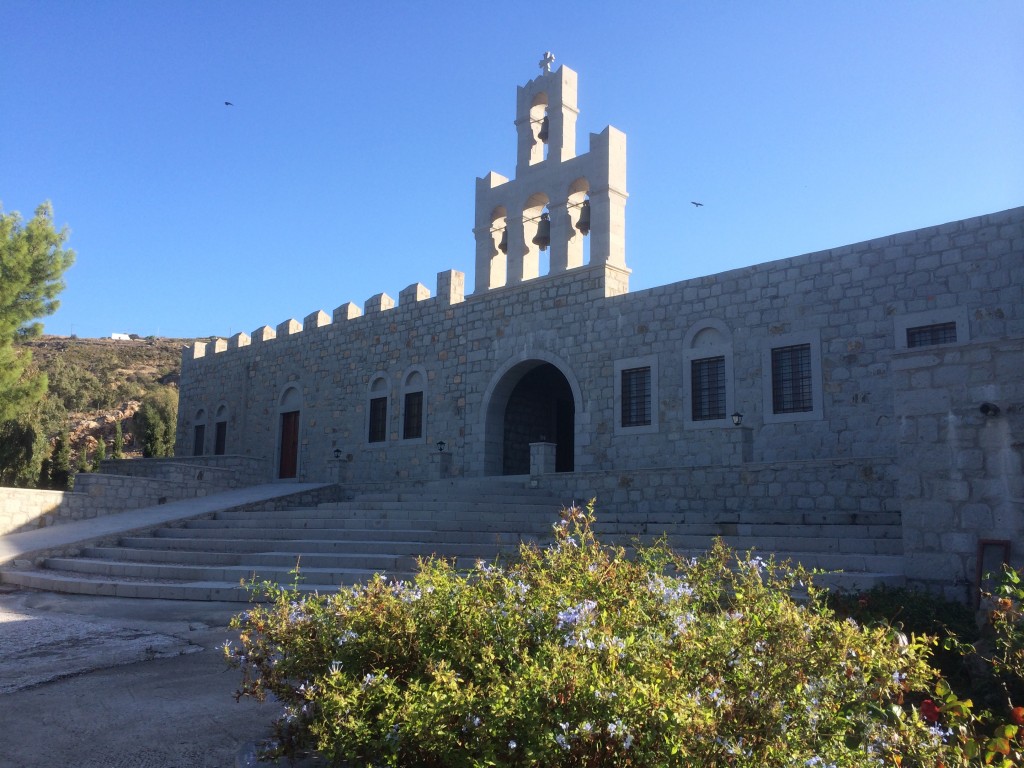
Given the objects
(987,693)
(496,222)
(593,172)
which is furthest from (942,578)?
(496,222)

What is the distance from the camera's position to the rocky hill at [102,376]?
136ft

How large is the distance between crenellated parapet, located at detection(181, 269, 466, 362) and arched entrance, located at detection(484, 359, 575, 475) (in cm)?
238

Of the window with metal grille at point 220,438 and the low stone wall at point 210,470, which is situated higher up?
the window with metal grille at point 220,438

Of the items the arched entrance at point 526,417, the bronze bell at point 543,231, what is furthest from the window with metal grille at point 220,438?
the bronze bell at point 543,231

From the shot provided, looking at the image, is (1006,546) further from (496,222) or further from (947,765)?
(496,222)

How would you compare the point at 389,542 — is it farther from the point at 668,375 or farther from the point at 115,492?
the point at 115,492

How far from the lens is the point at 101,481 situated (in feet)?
50.8

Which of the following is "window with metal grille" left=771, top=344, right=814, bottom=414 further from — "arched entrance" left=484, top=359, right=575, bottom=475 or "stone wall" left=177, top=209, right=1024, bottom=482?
"arched entrance" left=484, top=359, right=575, bottom=475

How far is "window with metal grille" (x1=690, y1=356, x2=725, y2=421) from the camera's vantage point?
1378 centimetres

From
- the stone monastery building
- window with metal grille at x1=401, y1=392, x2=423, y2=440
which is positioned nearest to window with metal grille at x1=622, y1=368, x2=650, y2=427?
the stone monastery building

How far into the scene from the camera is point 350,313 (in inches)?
821

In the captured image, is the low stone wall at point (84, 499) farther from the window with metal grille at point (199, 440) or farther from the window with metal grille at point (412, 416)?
the window with metal grille at point (199, 440)

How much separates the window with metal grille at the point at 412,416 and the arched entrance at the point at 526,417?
220 cm

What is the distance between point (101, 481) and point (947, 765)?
51.3 feet
